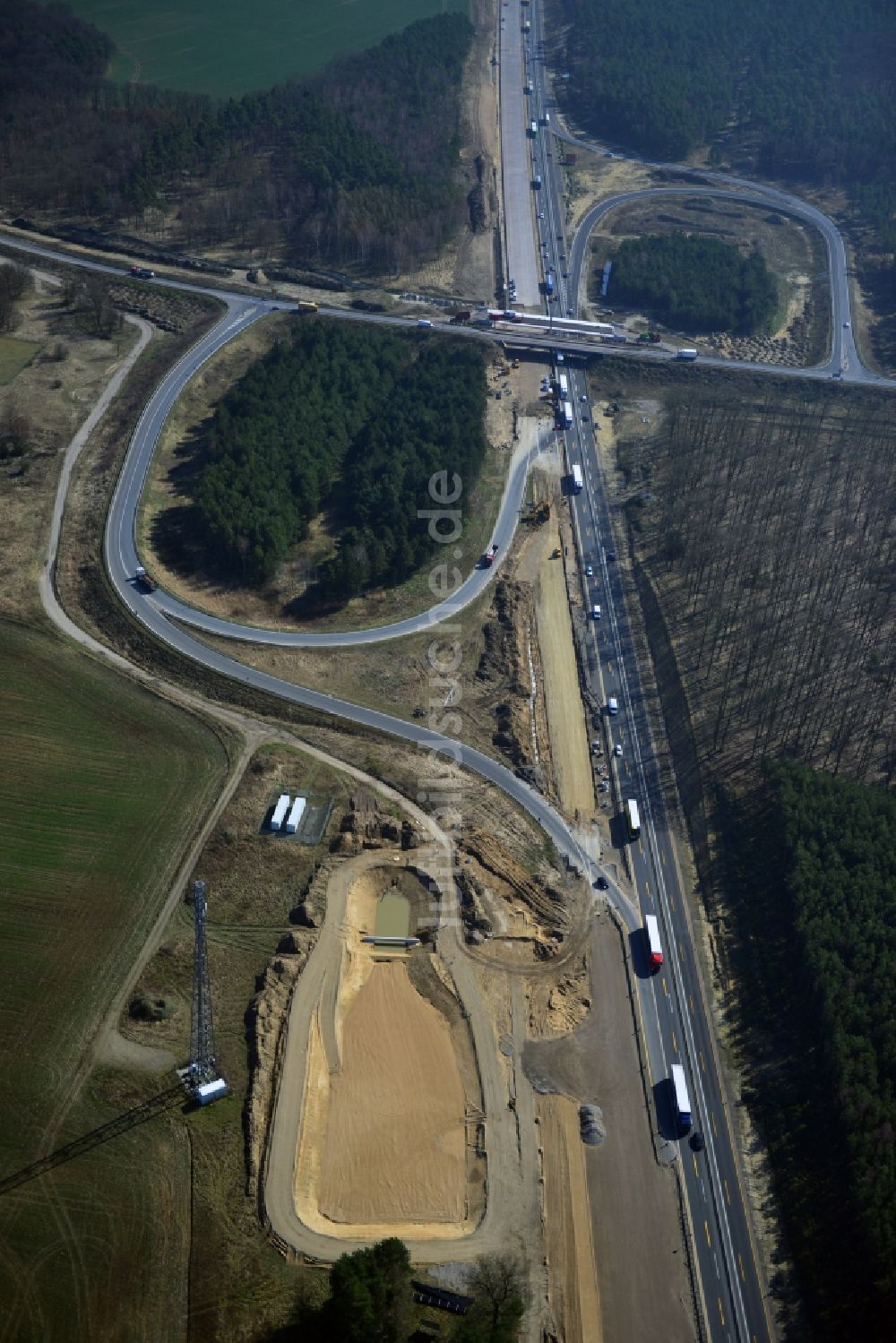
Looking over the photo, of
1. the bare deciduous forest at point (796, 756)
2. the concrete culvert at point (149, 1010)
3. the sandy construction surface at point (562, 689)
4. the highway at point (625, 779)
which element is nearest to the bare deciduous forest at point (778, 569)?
the bare deciduous forest at point (796, 756)

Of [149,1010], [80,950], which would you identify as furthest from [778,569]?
[80,950]

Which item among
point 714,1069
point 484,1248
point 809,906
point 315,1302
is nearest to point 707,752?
point 809,906

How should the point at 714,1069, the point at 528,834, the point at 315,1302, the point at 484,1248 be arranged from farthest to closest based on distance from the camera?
the point at 528,834 → the point at 714,1069 → the point at 484,1248 → the point at 315,1302

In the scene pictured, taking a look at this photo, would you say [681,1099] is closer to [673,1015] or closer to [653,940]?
[673,1015]

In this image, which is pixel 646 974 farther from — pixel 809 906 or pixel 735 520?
pixel 735 520

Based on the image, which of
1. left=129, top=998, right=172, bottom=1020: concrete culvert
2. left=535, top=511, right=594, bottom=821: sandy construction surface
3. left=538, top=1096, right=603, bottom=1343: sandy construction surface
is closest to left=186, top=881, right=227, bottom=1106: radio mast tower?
left=129, top=998, right=172, bottom=1020: concrete culvert

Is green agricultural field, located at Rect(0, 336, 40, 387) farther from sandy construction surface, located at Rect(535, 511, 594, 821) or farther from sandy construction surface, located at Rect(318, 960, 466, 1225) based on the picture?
sandy construction surface, located at Rect(318, 960, 466, 1225)

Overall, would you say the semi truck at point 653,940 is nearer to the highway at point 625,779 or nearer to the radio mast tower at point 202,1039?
the highway at point 625,779
